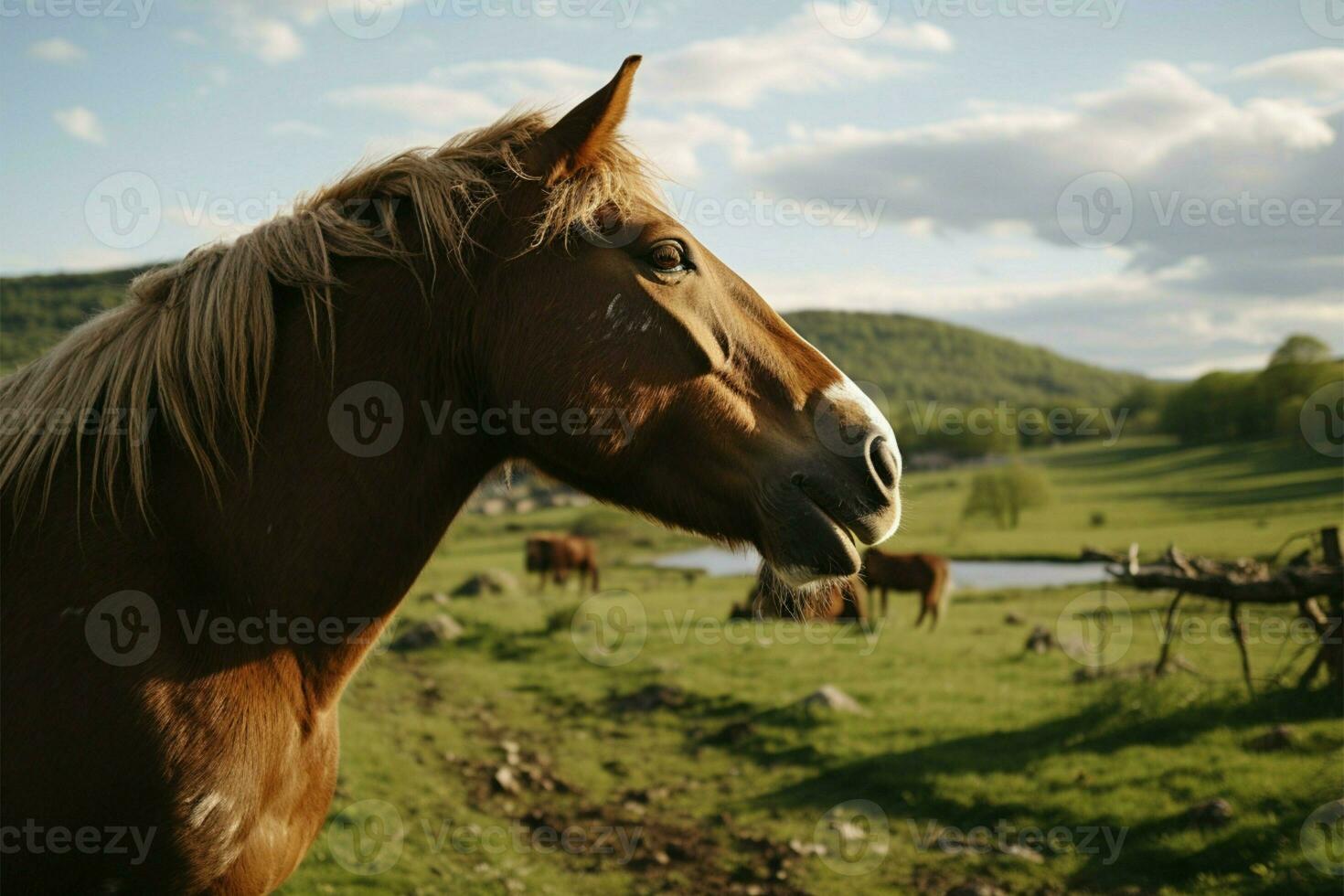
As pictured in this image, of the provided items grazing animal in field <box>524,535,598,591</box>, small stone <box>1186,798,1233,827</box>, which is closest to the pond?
grazing animal in field <box>524,535,598,591</box>

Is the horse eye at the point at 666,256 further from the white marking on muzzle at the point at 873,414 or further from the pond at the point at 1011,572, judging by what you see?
the pond at the point at 1011,572

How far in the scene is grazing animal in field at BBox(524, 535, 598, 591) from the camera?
2761 centimetres

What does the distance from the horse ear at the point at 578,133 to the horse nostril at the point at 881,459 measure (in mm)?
1301

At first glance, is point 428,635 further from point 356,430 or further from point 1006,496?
point 1006,496

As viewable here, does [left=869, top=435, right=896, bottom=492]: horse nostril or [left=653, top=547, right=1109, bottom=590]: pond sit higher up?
[left=869, top=435, right=896, bottom=492]: horse nostril

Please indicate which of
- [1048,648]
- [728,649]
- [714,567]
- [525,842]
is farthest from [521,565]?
[525,842]

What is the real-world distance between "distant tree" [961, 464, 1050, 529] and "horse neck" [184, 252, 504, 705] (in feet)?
176

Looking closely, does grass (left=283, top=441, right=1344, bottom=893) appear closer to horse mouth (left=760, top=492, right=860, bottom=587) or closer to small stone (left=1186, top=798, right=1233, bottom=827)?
small stone (left=1186, top=798, right=1233, bottom=827)

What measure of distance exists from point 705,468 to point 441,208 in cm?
115

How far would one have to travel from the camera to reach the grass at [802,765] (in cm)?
663

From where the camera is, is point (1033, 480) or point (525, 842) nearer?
point (525, 842)

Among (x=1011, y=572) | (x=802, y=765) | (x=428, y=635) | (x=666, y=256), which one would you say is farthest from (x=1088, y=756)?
(x=1011, y=572)

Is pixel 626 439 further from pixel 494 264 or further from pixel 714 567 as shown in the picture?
pixel 714 567

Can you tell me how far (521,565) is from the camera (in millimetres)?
37031
